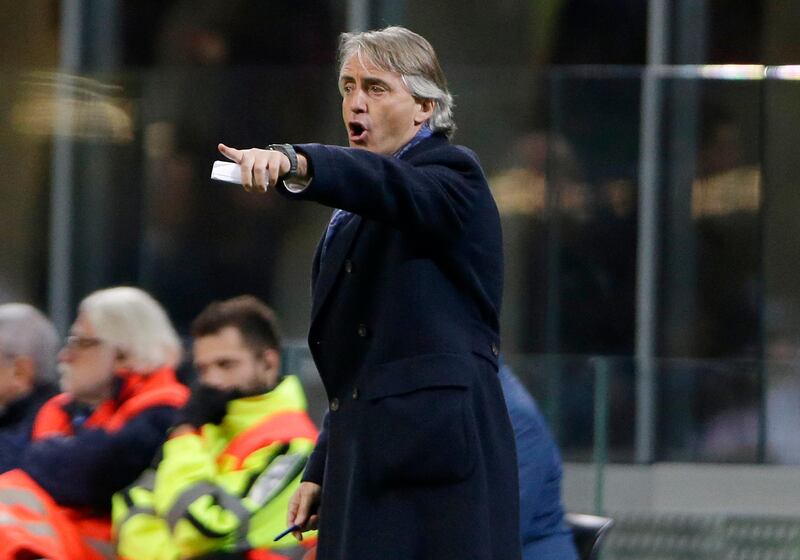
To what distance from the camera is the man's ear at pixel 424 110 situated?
10.3 feet

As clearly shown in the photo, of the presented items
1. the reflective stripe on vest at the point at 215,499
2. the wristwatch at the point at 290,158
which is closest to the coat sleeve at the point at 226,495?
the reflective stripe on vest at the point at 215,499

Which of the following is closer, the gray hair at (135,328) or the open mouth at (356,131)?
the open mouth at (356,131)

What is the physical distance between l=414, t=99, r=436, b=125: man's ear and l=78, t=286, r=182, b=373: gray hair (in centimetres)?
218

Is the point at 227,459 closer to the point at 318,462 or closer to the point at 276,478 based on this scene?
the point at 276,478

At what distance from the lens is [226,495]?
14.8ft

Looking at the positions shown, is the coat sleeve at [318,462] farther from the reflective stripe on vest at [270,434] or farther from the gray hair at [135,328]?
the gray hair at [135,328]

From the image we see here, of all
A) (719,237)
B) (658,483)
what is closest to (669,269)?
(719,237)

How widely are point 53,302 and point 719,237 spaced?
338 cm

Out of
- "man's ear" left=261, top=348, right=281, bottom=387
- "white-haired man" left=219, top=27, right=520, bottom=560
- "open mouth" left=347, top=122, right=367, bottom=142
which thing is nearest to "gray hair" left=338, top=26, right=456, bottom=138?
"white-haired man" left=219, top=27, right=520, bottom=560

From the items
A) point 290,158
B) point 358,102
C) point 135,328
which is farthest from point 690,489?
point 290,158

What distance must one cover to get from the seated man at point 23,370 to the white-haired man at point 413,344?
98.7 inches

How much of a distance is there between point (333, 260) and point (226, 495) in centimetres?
149

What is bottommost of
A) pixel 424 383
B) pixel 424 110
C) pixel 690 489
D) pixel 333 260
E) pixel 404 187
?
pixel 690 489

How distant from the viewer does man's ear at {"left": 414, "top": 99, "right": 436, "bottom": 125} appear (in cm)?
313
